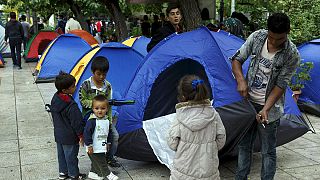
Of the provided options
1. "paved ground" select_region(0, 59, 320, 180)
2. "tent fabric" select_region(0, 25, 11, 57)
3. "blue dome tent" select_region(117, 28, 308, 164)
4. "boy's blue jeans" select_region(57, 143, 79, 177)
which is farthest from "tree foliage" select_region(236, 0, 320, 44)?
"tent fabric" select_region(0, 25, 11, 57)

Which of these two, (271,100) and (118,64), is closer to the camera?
(271,100)

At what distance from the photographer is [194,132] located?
295 cm

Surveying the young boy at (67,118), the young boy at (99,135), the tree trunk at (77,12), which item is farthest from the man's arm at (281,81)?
the tree trunk at (77,12)

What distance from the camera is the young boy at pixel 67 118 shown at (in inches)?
153

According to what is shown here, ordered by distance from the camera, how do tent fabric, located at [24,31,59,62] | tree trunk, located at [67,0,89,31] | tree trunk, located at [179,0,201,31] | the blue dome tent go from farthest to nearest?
tree trunk, located at [67,0,89,31], tent fabric, located at [24,31,59,62], tree trunk, located at [179,0,201,31], the blue dome tent

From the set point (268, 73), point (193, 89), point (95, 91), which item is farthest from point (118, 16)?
point (193, 89)

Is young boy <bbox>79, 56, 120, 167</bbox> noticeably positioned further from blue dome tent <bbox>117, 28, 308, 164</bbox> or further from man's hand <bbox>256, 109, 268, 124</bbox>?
man's hand <bbox>256, 109, 268, 124</bbox>

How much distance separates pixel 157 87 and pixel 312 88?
3453 mm

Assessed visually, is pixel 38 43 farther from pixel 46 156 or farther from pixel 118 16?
pixel 46 156

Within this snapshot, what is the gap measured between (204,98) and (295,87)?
14.5 feet

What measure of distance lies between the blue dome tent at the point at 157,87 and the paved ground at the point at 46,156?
262 millimetres

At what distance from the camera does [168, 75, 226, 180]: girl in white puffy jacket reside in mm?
2953

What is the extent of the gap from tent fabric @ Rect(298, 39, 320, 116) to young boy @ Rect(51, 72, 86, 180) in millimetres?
4570

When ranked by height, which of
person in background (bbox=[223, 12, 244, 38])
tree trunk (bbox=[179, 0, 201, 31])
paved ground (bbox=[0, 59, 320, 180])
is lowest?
paved ground (bbox=[0, 59, 320, 180])
